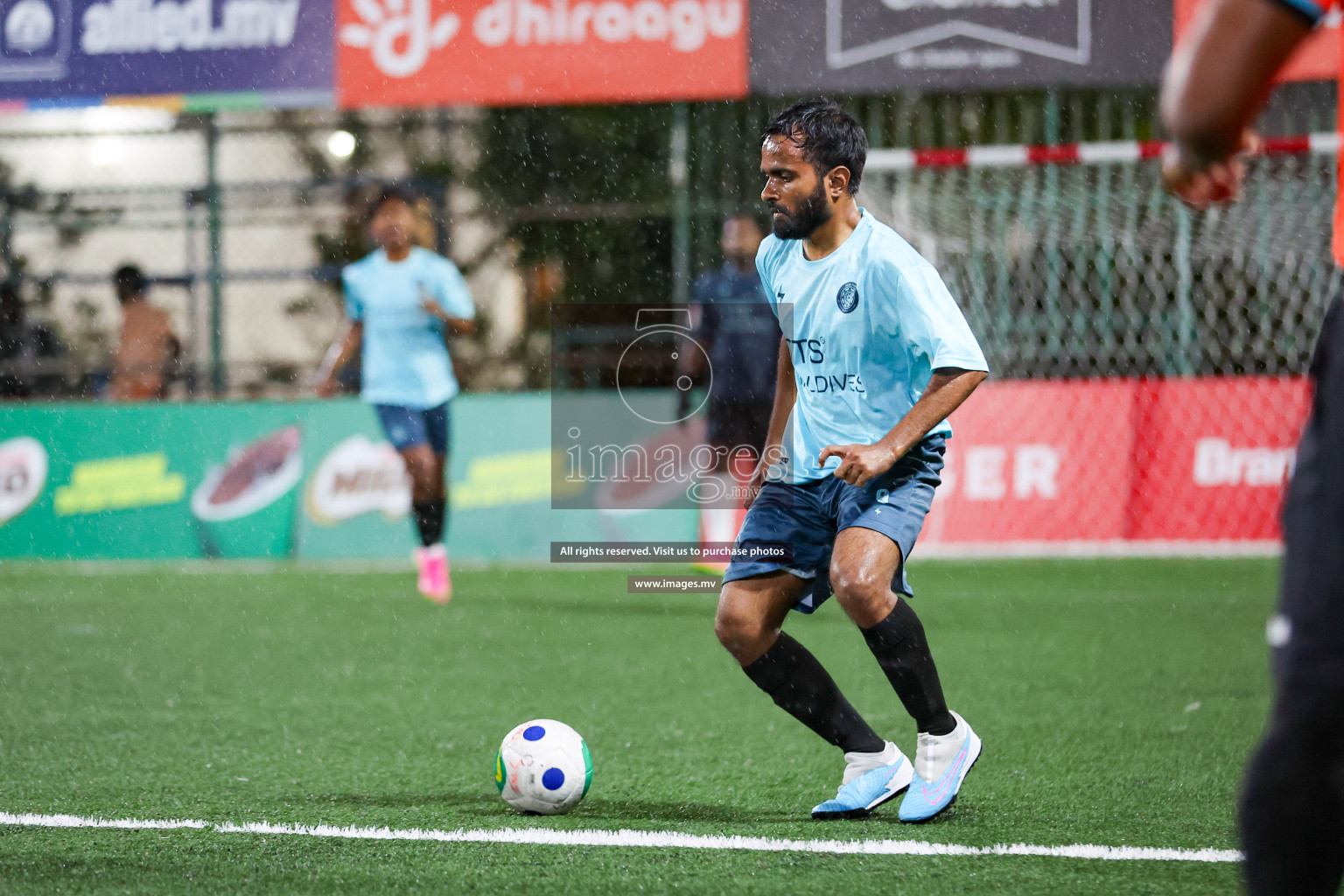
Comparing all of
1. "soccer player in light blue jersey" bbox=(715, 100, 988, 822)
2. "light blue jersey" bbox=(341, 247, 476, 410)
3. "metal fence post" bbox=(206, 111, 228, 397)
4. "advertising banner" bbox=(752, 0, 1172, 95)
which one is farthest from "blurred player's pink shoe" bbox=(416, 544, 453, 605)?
"soccer player in light blue jersey" bbox=(715, 100, 988, 822)

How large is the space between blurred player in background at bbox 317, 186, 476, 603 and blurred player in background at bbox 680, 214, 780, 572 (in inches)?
57.7

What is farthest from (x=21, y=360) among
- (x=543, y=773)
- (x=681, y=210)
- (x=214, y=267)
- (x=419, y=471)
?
(x=543, y=773)

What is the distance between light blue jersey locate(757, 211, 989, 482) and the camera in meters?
3.67

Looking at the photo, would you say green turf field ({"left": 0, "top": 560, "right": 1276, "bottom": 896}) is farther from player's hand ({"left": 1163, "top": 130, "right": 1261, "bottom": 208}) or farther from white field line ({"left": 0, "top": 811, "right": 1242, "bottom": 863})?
player's hand ({"left": 1163, "top": 130, "right": 1261, "bottom": 208})

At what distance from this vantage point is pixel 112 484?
1053cm

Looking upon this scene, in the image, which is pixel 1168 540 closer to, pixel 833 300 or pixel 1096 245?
pixel 1096 245

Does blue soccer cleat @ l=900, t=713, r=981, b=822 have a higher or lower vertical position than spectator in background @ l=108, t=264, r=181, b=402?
lower

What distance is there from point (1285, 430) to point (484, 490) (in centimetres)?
540

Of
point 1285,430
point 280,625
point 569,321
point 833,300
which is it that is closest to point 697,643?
point 280,625

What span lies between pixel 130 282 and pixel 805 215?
8691 millimetres

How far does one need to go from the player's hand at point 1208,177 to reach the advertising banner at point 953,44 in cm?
879

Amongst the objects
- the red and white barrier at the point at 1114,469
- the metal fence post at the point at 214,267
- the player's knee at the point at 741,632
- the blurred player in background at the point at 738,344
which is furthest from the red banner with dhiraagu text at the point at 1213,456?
the player's knee at the point at 741,632

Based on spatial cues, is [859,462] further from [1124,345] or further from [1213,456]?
[1124,345]

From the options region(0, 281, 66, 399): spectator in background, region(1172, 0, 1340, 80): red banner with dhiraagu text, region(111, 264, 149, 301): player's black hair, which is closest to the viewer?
region(1172, 0, 1340, 80): red banner with dhiraagu text
